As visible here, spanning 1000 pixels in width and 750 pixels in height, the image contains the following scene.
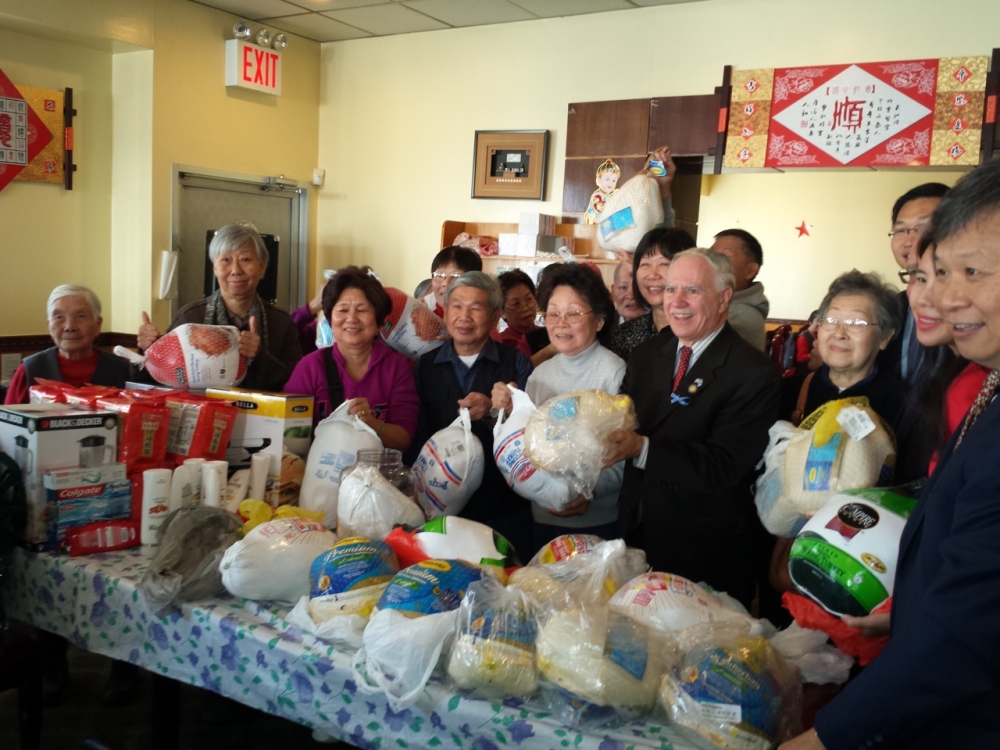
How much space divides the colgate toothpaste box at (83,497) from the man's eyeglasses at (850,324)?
1.85m

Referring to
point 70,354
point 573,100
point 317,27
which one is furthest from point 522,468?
point 317,27

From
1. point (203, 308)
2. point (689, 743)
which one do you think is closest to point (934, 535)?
point (689, 743)

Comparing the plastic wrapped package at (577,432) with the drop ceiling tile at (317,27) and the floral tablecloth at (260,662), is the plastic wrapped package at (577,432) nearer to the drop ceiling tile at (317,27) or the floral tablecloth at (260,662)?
the floral tablecloth at (260,662)

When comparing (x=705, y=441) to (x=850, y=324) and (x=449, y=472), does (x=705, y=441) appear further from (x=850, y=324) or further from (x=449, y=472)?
(x=449, y=472)

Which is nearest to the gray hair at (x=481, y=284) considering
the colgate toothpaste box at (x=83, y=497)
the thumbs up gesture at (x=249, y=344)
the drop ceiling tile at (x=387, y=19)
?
the thumbs up gesture at (x=249, y=344)

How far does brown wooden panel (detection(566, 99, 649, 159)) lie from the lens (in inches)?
220

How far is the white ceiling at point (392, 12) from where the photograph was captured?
5.68 m

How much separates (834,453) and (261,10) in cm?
585

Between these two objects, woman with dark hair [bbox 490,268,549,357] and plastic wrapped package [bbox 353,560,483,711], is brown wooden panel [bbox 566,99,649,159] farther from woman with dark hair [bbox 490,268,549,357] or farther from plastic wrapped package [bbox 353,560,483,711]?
plastic wrapped package [bbox 353,560,483,711]

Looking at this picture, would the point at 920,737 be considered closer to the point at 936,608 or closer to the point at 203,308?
the point at 936,608

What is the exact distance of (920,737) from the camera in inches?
43.4

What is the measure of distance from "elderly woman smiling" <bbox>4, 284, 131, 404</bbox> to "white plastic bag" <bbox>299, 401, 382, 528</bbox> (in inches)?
52.8

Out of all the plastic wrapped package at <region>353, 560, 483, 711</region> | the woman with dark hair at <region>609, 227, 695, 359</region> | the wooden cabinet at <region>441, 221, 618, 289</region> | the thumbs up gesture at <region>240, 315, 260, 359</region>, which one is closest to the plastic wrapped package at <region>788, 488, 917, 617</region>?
the plastic wrapped package at <region>353, 560, 483, 711</region>

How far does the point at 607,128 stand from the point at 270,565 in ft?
15.3
